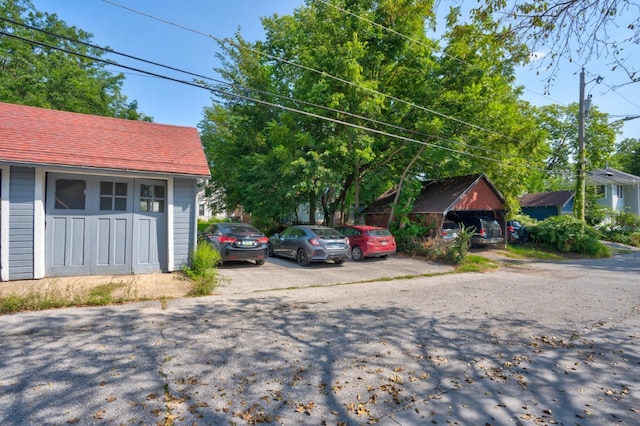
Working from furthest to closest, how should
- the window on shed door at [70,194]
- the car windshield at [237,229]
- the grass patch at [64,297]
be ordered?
the car windshield at [237,229] → the window on shed door at [70,194] → the grass patch at [64,297]

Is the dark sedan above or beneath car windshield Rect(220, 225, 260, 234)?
beneath

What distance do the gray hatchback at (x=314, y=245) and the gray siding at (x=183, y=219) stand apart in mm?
4004

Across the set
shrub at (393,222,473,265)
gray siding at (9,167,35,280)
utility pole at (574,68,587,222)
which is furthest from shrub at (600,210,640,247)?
gray siding at (9,167,35,280)

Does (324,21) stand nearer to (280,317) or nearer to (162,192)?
(162,192)

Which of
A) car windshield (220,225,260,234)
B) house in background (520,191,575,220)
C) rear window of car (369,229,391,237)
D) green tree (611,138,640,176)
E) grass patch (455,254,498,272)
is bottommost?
grass patch (455,254,498,272)

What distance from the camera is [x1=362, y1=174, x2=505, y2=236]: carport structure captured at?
16.4 m

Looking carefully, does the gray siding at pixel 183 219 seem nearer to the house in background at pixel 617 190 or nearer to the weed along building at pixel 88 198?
the weed along building at pixel 88 198

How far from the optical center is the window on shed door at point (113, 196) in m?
8.97

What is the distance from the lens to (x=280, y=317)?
5.95 meters

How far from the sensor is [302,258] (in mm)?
12203

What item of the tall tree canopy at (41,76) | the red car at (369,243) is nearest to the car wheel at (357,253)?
the red car at (369,243)

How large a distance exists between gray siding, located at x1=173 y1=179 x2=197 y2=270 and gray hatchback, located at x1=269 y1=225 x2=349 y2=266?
13.1ft

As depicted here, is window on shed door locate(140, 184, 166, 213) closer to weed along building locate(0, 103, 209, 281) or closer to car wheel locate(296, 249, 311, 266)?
weed along building locate(0, 103, 209, 281)

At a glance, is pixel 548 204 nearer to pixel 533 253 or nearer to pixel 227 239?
pixel 533 253
